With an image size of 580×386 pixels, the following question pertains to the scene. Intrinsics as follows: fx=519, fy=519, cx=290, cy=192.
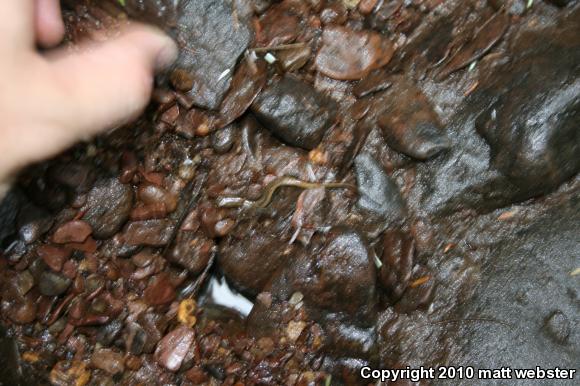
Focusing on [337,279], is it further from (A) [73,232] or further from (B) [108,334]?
(A) [73,232]

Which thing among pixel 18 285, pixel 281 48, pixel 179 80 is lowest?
pixel 18 285

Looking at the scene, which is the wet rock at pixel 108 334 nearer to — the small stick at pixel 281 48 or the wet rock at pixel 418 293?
the wet rock at pixel 418 293

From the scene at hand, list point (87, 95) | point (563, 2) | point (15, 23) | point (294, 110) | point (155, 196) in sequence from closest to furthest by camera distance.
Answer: point (15, 23)
point (87, 95)
point (563, 2)
point (294, 110)
point (155, 196)

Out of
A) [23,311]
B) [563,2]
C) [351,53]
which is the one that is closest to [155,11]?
[351,53]

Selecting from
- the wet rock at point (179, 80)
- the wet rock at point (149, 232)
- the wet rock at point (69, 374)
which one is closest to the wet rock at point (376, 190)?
the wet rock at point (179, 80)

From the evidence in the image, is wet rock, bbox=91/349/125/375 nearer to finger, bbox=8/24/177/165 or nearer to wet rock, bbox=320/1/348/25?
finger, bbox=8/24/177/165

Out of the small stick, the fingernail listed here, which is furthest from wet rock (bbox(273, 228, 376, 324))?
the fingernail
